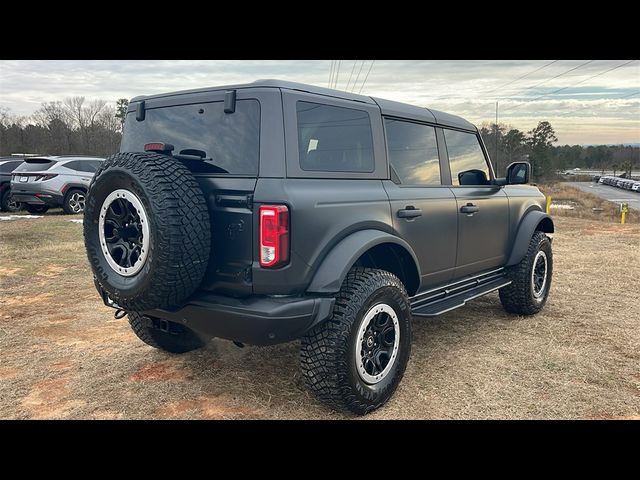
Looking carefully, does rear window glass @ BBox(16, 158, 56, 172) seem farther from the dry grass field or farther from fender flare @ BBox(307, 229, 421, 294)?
fender flare @ BBox(307, 229, 421, 294)

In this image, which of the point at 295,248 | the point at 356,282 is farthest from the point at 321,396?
the point at 295,248

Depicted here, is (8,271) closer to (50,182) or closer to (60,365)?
(60,365)

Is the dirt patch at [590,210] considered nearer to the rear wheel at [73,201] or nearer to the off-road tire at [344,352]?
the rear wheel at [73,201]

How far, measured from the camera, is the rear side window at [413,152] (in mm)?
3945

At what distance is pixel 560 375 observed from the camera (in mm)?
3934

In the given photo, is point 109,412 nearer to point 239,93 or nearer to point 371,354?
point 371,354

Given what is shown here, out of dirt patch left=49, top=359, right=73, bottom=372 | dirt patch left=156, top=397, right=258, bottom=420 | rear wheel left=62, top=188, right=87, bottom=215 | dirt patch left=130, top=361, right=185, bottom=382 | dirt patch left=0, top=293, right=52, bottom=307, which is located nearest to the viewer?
dirt patch left=156, top=397, right=258, bottom=420

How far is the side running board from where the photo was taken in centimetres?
411

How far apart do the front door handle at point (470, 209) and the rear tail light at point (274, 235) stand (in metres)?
2.14

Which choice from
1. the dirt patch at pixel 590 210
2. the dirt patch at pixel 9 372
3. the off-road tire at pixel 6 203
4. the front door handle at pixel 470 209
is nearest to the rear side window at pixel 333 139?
the front door handle at pixel 470 209

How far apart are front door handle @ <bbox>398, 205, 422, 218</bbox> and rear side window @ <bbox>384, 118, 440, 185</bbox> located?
0.24 m

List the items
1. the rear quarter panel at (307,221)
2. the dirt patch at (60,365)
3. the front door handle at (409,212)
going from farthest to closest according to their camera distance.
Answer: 1. the dirt patch at (60,365)
2. the front door handle at (409,212)
3. the rear quarter panel at (307,221)

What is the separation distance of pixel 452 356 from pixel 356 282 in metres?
1.61

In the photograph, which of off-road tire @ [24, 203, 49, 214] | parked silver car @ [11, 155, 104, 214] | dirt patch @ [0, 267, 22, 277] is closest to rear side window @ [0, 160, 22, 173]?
off-road tire @ [24, 203, 49, 214]
